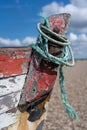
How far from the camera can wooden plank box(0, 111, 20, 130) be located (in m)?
3.87

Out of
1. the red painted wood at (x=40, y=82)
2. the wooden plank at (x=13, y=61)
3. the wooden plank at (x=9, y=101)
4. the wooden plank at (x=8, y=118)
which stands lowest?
the wooden plank at (x=8, y=118)

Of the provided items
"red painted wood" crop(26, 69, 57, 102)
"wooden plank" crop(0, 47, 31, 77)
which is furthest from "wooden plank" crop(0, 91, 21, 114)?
"wooden plank" crop(0, 47, 31, 77)

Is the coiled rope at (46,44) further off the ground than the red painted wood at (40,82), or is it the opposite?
the coiled rope at (46,44)

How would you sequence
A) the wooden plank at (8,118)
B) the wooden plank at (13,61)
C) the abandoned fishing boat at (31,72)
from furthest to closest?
the wooden plank at (8,118) < the abandoned fishing boat at (31,72) < the wooden plank at (13,61)

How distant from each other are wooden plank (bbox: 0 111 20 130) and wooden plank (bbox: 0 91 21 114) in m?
0.07

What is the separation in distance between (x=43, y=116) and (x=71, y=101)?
9.10 metres

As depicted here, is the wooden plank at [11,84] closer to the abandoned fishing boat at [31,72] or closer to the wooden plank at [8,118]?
the abandoned fishing boat at [31,72]

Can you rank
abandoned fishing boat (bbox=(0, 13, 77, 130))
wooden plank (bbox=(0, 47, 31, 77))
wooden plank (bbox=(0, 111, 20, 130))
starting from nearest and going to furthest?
wooden plank (bbox=(0, 47, 31, 77)), abandoned fishing boat (bbox=(0, 13, 77, 130)), wooden plank (bbox=(0, 111, 20, 130))

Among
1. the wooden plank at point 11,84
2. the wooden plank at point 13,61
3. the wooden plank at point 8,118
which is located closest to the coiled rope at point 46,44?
the wooden plank at point 13,61

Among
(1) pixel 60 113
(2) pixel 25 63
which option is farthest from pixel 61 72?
(1) pixel 60 113

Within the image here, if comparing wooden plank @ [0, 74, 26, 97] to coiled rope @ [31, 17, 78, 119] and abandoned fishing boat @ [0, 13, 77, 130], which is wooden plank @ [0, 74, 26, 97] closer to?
abandoned fishing boat @ [0, 13, 77, 130]

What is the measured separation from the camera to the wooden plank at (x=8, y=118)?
387 centimetres

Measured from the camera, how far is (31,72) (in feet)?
12.9

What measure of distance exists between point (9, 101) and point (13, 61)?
432 mm
